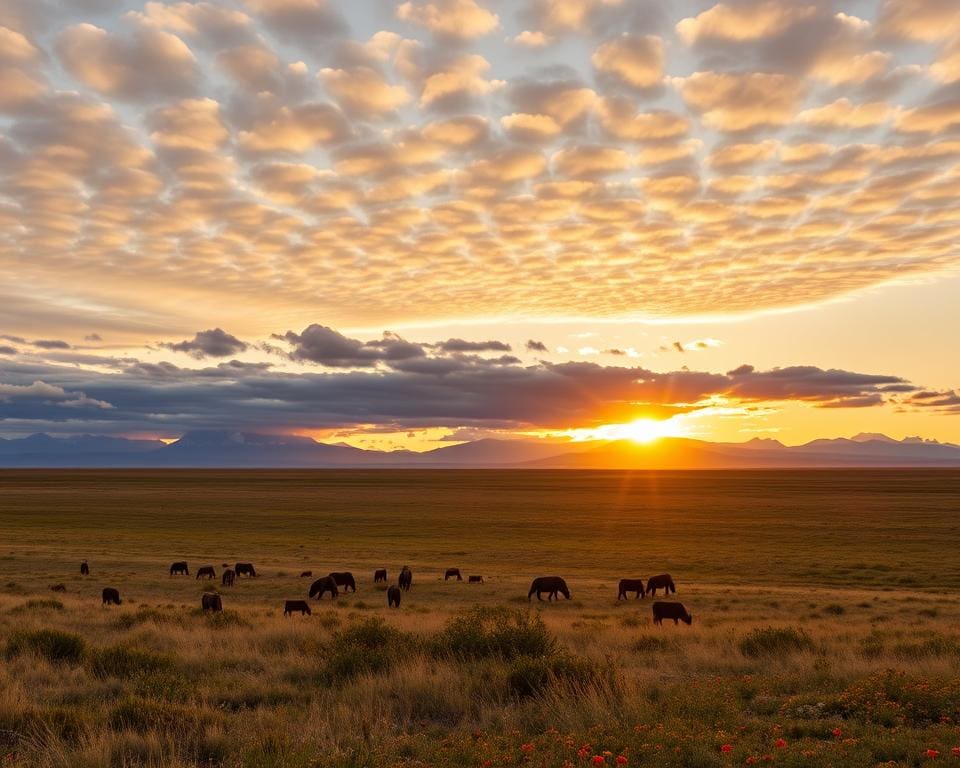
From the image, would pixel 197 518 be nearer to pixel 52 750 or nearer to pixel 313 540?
pixel 313 540

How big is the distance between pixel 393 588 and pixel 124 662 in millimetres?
17002

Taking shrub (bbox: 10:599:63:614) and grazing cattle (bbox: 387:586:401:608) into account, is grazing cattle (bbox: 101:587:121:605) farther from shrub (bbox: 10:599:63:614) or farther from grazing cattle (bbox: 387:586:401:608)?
grazing cattle (bbox: 387:586:401:608)

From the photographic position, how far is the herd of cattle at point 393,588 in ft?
75.9

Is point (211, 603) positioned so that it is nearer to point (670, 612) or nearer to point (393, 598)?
point (393, 598)

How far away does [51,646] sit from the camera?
1313cm

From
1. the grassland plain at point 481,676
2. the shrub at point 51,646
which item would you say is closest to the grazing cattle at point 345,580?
the grassland plain at point 481,676

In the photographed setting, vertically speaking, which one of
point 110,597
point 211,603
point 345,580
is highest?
point 211,603

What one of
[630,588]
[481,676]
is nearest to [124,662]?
[481,676]

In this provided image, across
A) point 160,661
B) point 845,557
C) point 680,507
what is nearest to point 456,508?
point 680,507

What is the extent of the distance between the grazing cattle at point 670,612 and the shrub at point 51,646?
1691 centimetres

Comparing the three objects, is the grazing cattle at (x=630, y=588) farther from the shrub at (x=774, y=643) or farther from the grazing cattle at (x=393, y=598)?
the shrub at (x=774, y=643)

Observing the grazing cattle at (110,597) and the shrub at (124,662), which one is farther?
the grazing cattle at (110,597)

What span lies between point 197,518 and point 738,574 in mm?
64717

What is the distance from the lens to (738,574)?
4044 centimetres
